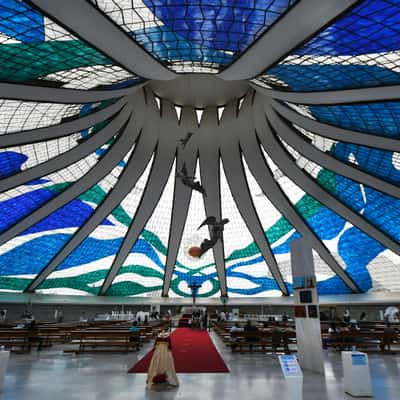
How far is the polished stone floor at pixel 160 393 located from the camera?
6.84 meters

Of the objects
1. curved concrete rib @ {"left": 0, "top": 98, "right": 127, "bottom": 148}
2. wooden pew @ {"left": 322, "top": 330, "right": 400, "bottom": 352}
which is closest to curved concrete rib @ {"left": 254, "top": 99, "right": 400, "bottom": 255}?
wooden pew @ {"left": 322, "top": 330, "right": 400, "bottom": 352}

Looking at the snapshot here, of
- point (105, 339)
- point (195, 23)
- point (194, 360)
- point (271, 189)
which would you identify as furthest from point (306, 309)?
point (271, 189)

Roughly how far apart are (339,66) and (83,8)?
8.91 meters

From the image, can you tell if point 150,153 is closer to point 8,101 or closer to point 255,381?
point 8,101

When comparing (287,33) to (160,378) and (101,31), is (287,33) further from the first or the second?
(160,378)

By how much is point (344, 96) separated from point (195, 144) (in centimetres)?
1278

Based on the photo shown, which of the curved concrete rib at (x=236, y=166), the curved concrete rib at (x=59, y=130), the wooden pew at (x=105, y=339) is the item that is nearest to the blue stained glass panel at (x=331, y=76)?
the curved concrete rib at (x=59, y=130)

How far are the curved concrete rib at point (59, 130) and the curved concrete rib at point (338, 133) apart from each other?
9126mm

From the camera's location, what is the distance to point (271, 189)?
77.4ft

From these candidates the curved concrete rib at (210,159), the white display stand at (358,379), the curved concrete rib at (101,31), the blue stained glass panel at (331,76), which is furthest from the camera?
the curved concrete rib at (210,159)

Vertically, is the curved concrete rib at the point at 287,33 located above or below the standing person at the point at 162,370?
above

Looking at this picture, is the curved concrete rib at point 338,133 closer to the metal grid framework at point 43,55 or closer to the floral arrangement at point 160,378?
the metal grid framework at point 43,55

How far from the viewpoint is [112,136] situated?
19953mm

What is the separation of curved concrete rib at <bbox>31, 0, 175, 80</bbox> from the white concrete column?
874cm
